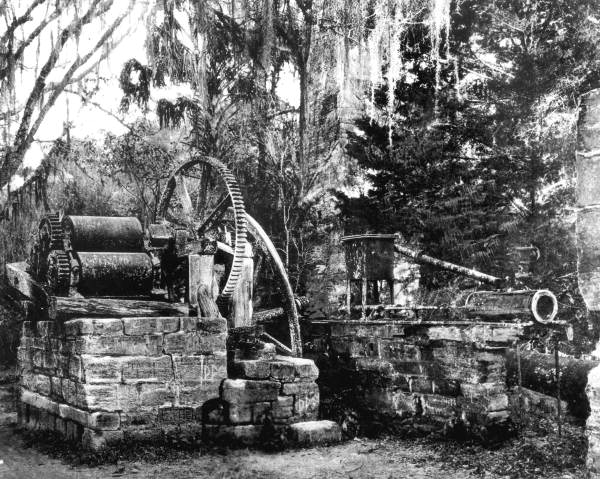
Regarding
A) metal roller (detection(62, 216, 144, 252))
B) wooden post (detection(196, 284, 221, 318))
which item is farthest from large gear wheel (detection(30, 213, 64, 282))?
wooden post (detection(196, 284, 221, 318))

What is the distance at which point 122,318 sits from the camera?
6414mm

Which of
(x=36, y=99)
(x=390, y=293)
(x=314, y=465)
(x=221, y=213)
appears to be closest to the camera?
(x=314, y=465)

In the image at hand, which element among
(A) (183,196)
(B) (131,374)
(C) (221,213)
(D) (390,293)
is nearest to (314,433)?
(B) (131,374)

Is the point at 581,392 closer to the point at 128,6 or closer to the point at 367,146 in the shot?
the point at 367,146

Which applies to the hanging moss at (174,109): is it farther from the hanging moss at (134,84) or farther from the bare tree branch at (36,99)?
the bare tree branch at (36,99)

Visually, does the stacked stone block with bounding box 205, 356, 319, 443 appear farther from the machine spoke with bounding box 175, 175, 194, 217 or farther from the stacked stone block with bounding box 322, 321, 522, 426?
the machine spoke with bounding box 175, 175, 194, 217

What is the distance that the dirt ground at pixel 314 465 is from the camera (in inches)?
217

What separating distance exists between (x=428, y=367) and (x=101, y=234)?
12.8ft

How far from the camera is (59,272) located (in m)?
6.97

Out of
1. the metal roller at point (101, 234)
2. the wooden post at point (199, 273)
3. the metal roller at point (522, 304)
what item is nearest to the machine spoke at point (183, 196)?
the metal roller at point (101, 234)

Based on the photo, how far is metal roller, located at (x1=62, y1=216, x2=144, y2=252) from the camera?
7.39m

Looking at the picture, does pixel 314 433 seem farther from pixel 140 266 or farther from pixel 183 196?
pixel 183 196

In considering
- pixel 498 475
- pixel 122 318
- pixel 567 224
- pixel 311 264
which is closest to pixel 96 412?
pixel 122 318

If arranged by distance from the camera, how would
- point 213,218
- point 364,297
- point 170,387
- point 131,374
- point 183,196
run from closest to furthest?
1. point 131,374
2. point 170,387
3. point 364,297
4. point 213,218
5. point 183,196
